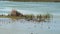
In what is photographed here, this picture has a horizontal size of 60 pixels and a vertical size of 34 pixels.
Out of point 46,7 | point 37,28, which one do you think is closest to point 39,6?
point 46,7

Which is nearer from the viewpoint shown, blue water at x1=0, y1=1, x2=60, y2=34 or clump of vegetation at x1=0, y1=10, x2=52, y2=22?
blue water at x1=0, y1=1, x2=60, y2=34

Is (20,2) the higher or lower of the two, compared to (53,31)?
higher

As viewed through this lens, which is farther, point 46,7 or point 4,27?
point 46,7

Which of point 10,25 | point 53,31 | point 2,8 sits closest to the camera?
point 53,31

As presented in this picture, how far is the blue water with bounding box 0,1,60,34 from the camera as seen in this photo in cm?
207

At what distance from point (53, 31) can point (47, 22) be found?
0.92ft

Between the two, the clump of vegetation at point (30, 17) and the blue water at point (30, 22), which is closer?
the blue water at point (30, 22)

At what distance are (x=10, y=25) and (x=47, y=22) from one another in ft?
1.70

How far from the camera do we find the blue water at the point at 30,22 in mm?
2075

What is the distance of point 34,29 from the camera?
211 centimetres

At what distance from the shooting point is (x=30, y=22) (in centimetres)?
230

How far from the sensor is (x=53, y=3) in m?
2.89

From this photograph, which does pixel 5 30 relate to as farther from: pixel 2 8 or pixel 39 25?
pixel 2 8

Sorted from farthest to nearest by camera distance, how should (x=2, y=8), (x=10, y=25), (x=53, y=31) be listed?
1. (x=2, y=8)
2. (x=10, y=25)
3. (x=53, y=31)
